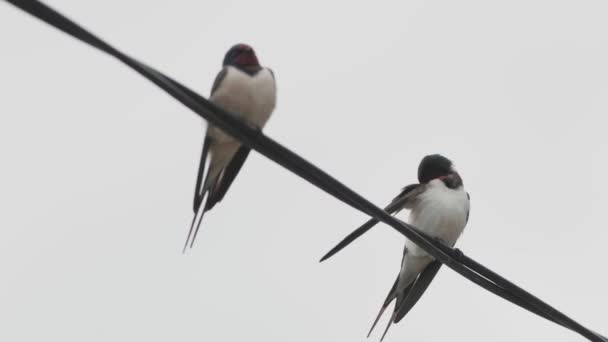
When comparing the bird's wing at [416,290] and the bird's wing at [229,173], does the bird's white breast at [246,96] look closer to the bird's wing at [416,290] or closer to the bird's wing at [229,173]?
the bird's wing at [229,173]

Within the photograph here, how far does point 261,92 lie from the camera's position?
3.96m

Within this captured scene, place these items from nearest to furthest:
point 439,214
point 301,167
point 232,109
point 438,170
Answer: point 301,167 → point 232,109 → point 439,214 → point 438,170

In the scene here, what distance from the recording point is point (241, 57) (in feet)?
13.9

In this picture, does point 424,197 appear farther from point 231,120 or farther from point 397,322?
point 231,120

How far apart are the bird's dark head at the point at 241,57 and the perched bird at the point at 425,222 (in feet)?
4.22

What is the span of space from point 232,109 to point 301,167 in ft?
3.82

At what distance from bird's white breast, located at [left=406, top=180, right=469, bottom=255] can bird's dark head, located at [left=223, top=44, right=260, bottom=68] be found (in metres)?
1.48

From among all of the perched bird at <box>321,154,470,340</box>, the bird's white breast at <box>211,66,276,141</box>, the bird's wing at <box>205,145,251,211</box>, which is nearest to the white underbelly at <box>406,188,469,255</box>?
the perched bird at <box>321,154,470,340</box>

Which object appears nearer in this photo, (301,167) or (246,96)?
(301,167)

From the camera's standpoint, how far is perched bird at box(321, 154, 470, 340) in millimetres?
5271

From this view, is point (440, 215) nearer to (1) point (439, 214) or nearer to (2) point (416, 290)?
(1) point (439, 214)

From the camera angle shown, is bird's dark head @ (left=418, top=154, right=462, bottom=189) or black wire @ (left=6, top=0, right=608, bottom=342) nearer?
black wire @ (left=6, top=0, right=608, bottom=342)

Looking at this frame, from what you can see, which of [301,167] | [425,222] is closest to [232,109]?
[301,167]

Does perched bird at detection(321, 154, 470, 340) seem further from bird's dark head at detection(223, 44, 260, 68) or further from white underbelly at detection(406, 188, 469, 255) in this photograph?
bird's dark head at detection(223, 44, 260, 68)
